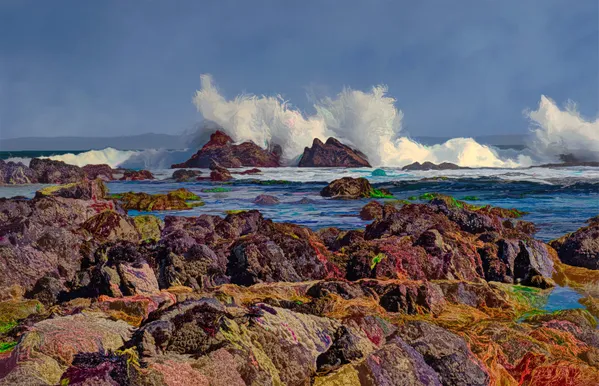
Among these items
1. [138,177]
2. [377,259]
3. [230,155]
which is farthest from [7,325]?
[230,155]

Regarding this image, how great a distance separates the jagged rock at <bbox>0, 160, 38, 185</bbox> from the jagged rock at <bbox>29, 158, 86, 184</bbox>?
0.93 ft

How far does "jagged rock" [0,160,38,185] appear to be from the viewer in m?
24.1

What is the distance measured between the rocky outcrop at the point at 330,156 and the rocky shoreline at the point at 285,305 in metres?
26.3

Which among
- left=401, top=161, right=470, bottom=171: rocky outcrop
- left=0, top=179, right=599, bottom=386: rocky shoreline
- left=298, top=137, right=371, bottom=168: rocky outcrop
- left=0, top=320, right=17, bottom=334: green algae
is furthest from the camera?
left=298, top=137, right=371, bottom=168: rocky outcrop

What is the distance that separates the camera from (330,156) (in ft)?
115

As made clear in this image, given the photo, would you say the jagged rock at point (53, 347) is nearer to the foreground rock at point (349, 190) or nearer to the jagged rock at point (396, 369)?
the jagged rock at point (396, 369)

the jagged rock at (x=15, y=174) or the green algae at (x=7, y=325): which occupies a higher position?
the jagged rock at (x=15, y=174)

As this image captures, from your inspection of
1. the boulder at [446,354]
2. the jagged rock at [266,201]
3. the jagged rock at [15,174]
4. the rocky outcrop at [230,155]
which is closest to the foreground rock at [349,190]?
the jagged rock at [266,201]

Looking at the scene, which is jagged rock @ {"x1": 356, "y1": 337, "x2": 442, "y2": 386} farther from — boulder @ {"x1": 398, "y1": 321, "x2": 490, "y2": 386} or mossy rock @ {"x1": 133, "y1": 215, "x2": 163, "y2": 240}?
mossy rock @ {"x1": 133, "y1": 215, "x2": 163, "y2": 240}

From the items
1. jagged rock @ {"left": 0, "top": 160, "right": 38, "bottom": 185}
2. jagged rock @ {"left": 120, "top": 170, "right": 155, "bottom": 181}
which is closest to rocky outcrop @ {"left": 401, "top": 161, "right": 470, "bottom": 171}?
jagged rock @ {"left": 120, "top": 170, "right": 155, "bottom": 181}

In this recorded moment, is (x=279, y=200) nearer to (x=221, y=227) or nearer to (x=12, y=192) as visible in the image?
(x=221, y=227)

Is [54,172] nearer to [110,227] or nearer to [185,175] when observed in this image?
[185,175]

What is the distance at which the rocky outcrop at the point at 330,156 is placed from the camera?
34.8 meters

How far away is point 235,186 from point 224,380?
2035 cm
